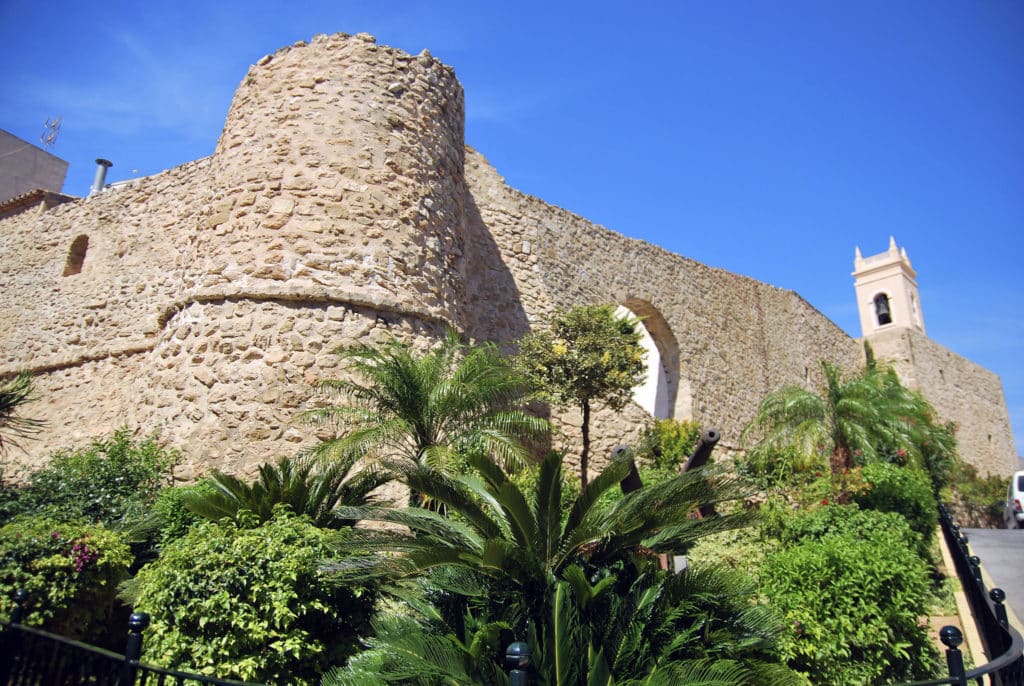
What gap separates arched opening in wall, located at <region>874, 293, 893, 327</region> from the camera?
28.9 metres

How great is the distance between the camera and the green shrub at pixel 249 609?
4781mm

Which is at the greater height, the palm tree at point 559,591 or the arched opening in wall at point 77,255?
the arched opening in wall at point 77,255

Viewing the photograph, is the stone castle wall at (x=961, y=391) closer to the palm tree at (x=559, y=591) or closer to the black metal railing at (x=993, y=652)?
the black metal railing at (x=993, y=652)

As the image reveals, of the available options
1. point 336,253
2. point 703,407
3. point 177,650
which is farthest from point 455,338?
point 703,407

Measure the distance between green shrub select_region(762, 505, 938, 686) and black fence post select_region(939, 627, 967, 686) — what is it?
2.72 meters

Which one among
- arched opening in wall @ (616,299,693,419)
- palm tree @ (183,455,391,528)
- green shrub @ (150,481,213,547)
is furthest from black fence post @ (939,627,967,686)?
arched opening in wall @ (616,299,693,419)

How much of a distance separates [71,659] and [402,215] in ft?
20.5

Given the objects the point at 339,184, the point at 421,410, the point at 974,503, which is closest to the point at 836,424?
the point at 421,410

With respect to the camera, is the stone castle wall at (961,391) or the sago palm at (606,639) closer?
the sago palm at (606,639)

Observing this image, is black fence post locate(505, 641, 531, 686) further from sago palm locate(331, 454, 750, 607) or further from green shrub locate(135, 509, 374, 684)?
green shrub locate(135, 509, 374, 684)

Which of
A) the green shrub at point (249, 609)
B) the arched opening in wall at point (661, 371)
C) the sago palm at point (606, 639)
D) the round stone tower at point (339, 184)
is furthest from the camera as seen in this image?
the arched opening in wall at point (661, 371)

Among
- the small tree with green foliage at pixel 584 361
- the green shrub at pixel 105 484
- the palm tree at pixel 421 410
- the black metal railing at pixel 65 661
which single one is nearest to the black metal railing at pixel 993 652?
the black metal railing at pixel 65 661

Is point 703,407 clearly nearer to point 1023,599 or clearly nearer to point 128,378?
point 1023,599

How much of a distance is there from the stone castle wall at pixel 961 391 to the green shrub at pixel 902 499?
15047 mm
